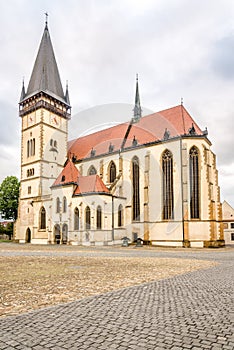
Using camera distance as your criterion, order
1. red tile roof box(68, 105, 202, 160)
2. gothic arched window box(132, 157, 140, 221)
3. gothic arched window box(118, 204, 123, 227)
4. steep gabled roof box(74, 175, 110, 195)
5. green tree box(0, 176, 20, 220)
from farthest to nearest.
Answer: green tree box(0, 176, 20, 220) < gothic arched window box(118, 204, 123, 227) < gothic arched window box(132, 157, 140, 221) < red tile roof box(68, 105, 202, 160) < steep gabled roof box(74, 175, 110, 195)

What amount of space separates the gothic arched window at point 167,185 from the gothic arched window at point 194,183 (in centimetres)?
212

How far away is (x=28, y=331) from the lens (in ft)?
13.5

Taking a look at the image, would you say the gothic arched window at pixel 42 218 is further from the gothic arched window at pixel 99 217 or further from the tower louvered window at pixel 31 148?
the gothic arched window at pixel 99 217

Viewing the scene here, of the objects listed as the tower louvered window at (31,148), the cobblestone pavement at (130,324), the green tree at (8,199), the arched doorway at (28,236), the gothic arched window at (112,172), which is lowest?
the arched doorway at (28,236)

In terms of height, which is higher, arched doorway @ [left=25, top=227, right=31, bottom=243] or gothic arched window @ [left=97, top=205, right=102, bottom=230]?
gothic arched window @ [left=97, top=205, right=102, bottom=230]

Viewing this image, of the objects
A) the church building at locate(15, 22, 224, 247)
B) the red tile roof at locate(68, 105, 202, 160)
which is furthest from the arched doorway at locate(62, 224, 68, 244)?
the red tile roof at locate(68, 105, 202, 160)

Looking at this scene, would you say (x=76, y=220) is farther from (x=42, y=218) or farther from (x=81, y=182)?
(x=42, y=218)

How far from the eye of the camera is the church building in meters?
32.2

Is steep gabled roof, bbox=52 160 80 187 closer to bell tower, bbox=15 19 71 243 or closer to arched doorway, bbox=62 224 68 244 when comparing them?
bell tower, bbox=15 19 71 243

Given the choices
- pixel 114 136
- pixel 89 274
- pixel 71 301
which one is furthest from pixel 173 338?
pixel 114 136

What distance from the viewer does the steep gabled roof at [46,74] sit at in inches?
1714

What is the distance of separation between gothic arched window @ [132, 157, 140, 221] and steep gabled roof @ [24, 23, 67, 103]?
17.4m

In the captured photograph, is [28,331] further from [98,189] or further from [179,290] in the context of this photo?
[98,189]

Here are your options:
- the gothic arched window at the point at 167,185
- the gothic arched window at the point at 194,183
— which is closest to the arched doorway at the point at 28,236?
the gothic arched window at the point at 167,185
